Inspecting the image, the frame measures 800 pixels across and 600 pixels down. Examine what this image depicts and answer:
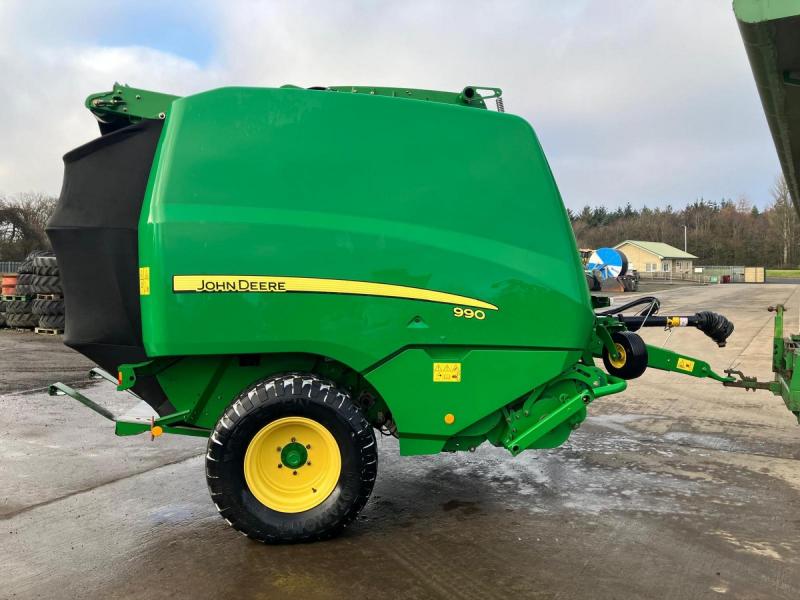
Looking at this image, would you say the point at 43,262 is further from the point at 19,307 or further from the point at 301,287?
the point at 301,287

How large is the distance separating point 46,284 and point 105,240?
40.2 ft

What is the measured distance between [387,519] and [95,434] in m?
3.65

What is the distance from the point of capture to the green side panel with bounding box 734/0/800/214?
3.01 meters

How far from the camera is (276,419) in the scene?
3.69 metres

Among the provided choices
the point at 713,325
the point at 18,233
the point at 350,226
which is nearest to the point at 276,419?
the point at 350,226

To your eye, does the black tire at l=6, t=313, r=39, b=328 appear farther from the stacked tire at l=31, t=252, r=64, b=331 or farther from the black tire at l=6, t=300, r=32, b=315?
the stacked tire at l=31, t=252, r=64, b=331

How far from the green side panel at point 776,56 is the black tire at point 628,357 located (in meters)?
1.85

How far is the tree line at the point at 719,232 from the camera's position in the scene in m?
69.4

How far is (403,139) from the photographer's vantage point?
388cm

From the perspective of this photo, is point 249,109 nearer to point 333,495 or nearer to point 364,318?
point 364,318

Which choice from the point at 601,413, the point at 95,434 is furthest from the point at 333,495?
the point at 601,413

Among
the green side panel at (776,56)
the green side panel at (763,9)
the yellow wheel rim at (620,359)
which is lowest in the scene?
the yellow wheel rim at (620,359)

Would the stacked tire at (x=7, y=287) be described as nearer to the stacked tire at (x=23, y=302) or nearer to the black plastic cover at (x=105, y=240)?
Result: the stacked tire at (x=23, y=302)

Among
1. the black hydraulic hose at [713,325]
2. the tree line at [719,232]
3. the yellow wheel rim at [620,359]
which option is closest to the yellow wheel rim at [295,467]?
the yellow wheel rim at [620,359]
